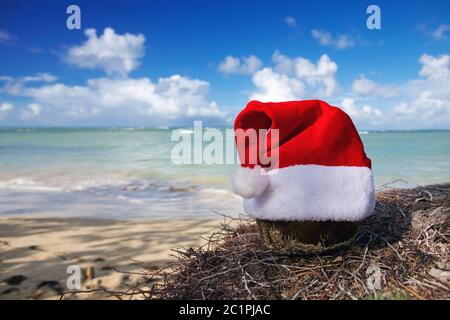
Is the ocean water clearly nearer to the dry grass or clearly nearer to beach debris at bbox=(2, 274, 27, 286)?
beach debris at bbox=(2, 274, 27, 286)

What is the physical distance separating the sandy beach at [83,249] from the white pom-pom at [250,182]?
1.70 m

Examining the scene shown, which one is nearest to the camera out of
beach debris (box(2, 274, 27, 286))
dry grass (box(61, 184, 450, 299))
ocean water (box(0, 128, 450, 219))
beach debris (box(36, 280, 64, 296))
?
dry grass (box(61, 184, 450, 299))

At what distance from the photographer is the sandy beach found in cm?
327

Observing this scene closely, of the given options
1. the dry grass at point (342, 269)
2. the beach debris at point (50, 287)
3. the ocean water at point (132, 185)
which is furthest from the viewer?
the ocean water at point (132, 185)

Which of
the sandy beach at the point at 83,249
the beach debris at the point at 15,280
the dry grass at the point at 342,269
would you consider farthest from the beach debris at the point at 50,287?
the dry grass at the point at 342,269

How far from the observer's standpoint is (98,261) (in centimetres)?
375

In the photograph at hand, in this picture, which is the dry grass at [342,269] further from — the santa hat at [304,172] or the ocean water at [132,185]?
the ocean water at [132,185]

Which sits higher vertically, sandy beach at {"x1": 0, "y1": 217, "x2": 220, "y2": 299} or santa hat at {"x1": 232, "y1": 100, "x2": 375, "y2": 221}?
santa hat at {"x1": 232, "y1": 100, "x2": 375, "y2": 221}

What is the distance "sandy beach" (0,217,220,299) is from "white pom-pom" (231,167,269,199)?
1699 mm

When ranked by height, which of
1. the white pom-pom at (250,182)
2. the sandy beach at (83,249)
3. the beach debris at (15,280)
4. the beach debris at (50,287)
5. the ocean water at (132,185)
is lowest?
the beach debris at (50,287)

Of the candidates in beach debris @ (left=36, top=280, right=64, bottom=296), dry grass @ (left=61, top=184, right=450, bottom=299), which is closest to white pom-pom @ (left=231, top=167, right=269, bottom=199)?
dry grass @ (left=61, top=184, right=450, bottom=299)

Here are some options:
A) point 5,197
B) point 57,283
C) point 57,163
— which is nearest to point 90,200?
point 5,197

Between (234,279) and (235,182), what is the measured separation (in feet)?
1.63

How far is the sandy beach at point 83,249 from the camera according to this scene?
10.7ft
